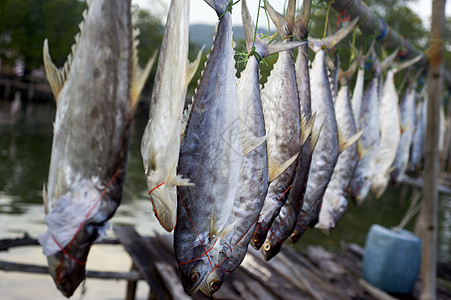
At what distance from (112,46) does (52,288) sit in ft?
22.2

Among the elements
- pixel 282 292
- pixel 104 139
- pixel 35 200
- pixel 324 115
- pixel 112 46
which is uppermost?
pixel 112 46

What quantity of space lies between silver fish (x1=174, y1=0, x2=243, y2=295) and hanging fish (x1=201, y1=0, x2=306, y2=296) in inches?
2.5

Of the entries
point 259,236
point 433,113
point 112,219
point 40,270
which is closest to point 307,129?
point 259,236

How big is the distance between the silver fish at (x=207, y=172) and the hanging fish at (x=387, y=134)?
1.86 m

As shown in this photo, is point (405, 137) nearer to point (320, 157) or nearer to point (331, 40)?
point (331, 40)

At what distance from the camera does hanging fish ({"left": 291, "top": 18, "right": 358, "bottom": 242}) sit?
6.93ft

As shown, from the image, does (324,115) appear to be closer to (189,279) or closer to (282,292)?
(189,279)

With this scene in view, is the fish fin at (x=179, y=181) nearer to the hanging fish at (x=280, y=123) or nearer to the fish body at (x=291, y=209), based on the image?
the hanging fish at (x=280, y=123)

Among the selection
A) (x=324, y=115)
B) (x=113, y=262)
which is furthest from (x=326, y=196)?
(x=113, y=262)

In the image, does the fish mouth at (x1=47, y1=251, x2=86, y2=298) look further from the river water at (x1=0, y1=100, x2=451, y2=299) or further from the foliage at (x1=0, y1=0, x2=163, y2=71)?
the foliage at (x1=0, y1=0, x2=163, y2=71)

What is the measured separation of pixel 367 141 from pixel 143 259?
141 inches

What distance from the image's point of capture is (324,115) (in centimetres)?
223

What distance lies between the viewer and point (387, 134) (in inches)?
132

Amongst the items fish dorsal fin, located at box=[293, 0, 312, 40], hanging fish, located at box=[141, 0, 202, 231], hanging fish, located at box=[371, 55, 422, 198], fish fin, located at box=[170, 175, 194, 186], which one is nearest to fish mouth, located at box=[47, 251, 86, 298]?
hanging fish, located at box=[141, 0, 202, 231]
